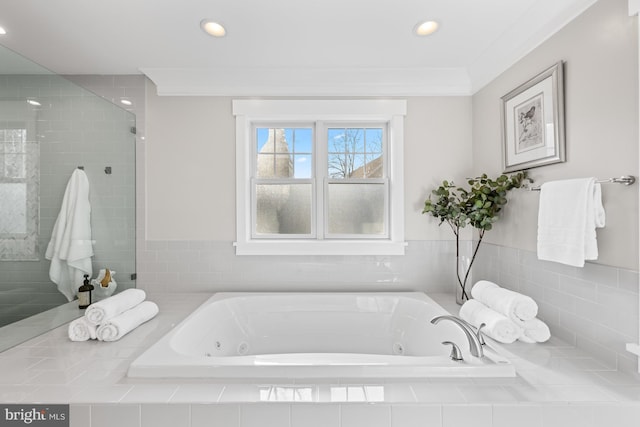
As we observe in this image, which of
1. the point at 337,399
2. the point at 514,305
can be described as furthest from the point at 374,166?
the point at 337,399

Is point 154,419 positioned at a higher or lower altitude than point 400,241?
lower

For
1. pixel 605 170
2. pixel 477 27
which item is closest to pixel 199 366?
pixel 605 170

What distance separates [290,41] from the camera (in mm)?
1971

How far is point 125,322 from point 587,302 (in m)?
2.31

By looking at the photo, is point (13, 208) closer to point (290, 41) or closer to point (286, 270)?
point (286, 270)

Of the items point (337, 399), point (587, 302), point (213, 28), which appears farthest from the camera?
point (213, 28)

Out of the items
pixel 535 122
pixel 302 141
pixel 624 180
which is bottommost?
pixel 624 180

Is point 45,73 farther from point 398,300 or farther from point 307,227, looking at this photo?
point 398,300

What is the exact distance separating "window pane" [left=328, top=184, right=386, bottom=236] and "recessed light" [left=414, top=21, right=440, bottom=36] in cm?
113

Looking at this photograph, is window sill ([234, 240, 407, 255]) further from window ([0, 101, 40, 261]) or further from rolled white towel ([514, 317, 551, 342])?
window ([0, 101, 40, 261])

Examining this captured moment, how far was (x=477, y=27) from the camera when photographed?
1841 millimetres

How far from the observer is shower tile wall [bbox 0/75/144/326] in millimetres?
1700

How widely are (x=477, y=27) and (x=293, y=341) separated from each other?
2.35 metres

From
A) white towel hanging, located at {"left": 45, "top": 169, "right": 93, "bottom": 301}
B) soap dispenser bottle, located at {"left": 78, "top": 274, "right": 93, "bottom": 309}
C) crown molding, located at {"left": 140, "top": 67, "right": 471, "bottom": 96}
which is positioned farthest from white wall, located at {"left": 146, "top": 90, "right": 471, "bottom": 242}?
soap dispenser bottle, located at {"left": 78, "top": 274, "right": 93, "bottom": 309}
